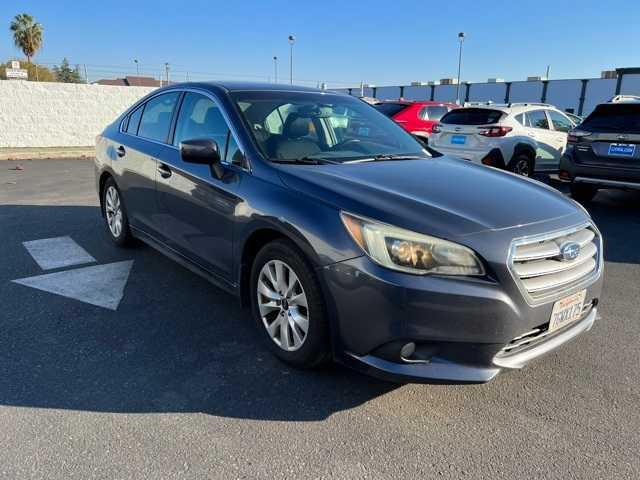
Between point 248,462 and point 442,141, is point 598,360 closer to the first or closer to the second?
point 248,462

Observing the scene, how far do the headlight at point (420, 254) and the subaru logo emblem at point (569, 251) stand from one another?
1.93ft

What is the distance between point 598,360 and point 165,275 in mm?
3507

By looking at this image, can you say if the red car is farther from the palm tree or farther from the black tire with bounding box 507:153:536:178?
the palm tree

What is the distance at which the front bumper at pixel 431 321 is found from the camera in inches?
94.1

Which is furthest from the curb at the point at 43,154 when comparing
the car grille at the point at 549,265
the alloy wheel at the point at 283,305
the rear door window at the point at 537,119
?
the car grille at the point at 549,265

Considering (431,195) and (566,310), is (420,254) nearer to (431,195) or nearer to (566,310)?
(431,195)

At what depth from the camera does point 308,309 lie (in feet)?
9.14

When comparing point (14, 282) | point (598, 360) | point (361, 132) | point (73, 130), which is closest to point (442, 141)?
point (361, 132)

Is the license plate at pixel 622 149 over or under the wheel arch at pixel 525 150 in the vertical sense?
over

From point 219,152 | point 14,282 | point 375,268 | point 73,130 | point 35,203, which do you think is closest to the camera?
point 375,268

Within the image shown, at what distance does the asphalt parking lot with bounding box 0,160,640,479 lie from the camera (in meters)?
2.33

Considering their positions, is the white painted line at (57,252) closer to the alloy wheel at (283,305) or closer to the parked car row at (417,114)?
the alloy wheel at (283,305)

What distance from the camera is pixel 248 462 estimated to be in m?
2.33

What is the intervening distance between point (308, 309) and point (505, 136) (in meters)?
7.58
